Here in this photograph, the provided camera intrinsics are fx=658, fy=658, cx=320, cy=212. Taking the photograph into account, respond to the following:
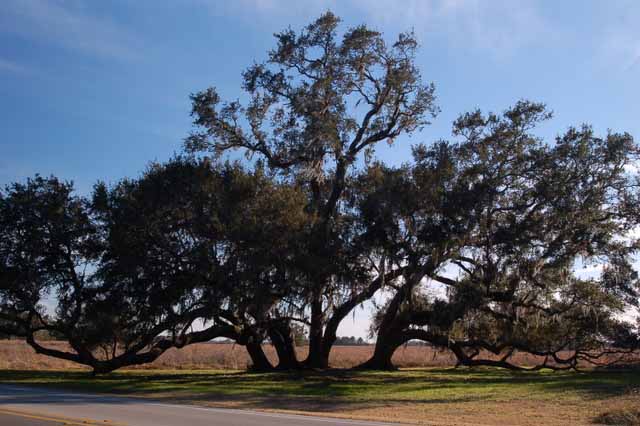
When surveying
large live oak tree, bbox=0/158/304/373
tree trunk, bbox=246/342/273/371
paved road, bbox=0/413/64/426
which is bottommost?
paved road, bbox=0/413/64/426

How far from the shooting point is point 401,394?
2250cm

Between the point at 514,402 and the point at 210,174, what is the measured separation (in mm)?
16019

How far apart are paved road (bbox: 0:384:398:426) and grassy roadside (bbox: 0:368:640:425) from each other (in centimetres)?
183

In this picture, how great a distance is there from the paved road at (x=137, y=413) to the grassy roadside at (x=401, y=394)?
6.00 ft

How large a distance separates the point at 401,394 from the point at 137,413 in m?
10.4

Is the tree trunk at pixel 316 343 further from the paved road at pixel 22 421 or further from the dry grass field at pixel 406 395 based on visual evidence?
the paved road at pixel 22 421

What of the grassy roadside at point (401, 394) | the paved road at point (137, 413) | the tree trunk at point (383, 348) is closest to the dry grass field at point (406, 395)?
the grassy roadside at point (401, 394)

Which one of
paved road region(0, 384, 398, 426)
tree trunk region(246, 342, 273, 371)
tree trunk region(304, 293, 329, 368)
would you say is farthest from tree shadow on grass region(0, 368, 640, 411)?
tree trunk region(246, 342, 273, 371)

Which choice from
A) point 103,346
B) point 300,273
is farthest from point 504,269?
point 103,346

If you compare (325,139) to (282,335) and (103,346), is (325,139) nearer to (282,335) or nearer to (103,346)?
(282,335)

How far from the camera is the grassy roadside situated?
17.3m

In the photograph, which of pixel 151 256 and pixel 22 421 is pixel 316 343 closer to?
pixel 151 256

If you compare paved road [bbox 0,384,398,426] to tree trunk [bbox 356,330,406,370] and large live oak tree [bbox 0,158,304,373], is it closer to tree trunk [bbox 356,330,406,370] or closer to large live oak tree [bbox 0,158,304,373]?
large live oak tree [bbox 0,158,304,373]

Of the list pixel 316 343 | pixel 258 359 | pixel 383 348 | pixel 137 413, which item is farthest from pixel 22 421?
pixel 383 348
